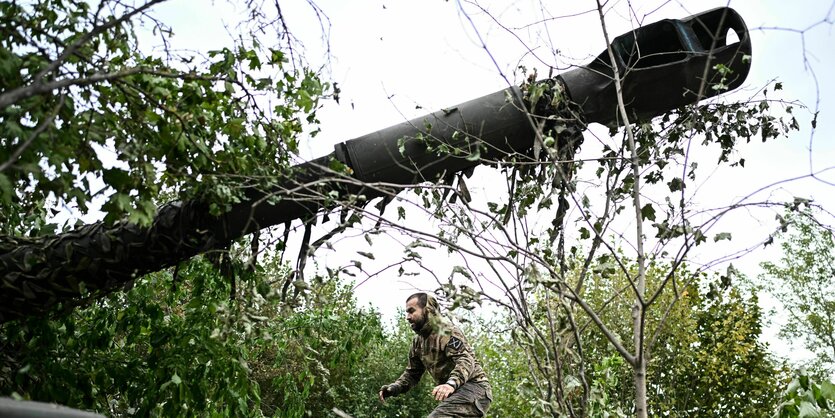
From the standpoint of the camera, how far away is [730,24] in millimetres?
3652

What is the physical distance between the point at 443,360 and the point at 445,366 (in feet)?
0.13

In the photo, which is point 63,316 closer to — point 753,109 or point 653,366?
point 753,109

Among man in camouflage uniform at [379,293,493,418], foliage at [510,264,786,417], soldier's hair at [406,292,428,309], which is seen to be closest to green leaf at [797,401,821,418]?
man in camouflage uniform at [379,293,493,418]

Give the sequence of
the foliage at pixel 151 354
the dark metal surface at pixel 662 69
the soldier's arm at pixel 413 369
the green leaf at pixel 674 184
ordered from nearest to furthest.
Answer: the dark metal surface at pixel 662 69
the green leaf at pixel 674 184
the foliage at pixel 151 354
the soldier's arm at pixel 413 369

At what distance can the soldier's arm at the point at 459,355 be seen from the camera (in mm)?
5000

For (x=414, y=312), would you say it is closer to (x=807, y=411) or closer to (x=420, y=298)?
(x=420, y=298)

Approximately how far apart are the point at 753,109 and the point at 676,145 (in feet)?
1.64

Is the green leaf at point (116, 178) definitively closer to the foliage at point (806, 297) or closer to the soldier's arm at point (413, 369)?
the soldier's arm at point (413, 369)

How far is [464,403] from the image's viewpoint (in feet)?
17.3

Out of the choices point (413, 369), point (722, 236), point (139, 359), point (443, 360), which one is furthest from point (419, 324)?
point (722, 236)

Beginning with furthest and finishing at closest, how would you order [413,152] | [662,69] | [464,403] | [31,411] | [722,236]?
[464,403]
[413,152]
[662,69]
[722,236]
[31,411]

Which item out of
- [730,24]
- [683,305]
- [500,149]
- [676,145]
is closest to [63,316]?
[500,149]

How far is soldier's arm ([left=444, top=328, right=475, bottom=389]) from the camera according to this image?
5000mm

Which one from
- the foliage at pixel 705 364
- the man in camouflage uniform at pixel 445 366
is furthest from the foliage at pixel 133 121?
the foliage at pixel 705 364
